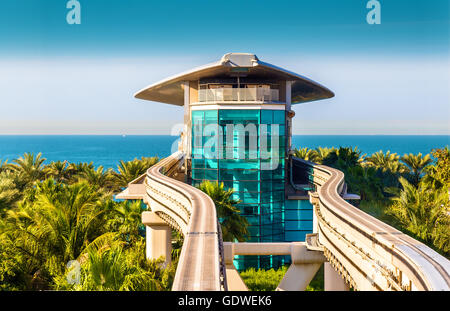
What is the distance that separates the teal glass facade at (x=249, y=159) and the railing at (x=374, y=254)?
12549 mm

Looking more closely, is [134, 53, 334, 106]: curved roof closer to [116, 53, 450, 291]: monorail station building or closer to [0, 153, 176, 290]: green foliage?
[116, 53, 450, 291]: monorail station building

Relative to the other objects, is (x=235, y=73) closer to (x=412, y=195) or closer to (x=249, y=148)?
(x=249, y=148)

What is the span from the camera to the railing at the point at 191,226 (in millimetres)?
8617

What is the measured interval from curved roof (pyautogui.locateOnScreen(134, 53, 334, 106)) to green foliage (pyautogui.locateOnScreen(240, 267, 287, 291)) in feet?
44.1

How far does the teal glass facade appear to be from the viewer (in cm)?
2894

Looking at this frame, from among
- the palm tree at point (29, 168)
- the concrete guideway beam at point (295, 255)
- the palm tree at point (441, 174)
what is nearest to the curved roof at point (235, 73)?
the palm tree at point (441, 174)

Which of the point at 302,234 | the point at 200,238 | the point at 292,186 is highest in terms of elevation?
the point at 200,238

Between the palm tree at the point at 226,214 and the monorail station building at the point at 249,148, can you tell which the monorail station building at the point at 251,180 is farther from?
the palm tree at the point at 226,214

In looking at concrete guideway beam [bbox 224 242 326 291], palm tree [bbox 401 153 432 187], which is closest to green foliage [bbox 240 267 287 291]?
concrete guideway beam [bbox 224 242 326 291]

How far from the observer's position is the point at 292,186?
32.0 metres

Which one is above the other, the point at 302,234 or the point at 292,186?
the point at 292,186
